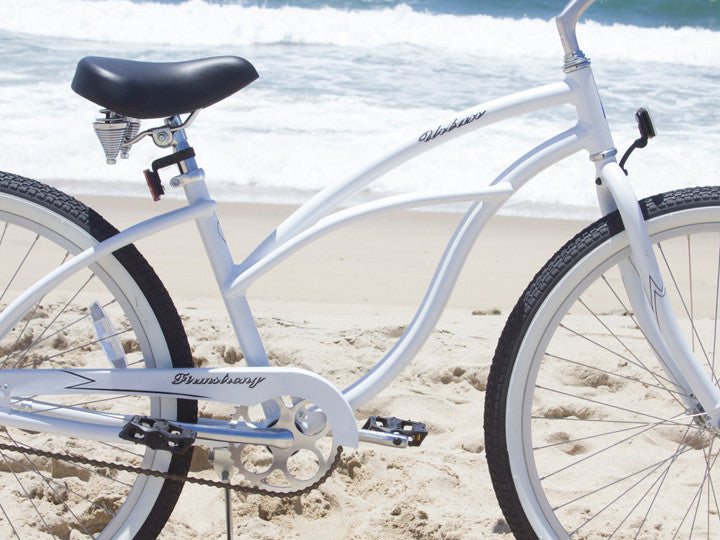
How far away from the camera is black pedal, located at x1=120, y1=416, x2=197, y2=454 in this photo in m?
1.72

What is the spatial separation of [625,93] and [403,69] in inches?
112

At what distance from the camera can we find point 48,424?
5.76 feet

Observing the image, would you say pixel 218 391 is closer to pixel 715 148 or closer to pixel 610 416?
pixel 610 416

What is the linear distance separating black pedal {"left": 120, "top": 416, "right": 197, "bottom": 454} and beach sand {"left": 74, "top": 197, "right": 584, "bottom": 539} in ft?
1.47

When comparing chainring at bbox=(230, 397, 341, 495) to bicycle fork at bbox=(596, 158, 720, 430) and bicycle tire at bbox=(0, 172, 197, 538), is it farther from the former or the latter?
bicycle fork at bbox=(596, 158, 720, 430)

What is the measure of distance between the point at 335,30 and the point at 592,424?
11347mm

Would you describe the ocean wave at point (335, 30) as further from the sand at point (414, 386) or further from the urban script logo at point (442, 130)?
the urban script logo at point (442, 130)

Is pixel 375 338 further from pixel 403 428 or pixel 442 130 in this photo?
pixel 442 130

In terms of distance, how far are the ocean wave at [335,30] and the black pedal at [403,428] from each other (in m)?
10.5

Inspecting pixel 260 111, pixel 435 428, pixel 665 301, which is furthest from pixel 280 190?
pixel 665 301

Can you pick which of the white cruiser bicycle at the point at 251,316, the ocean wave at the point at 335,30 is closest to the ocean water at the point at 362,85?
the ocean wave at the point at 335,30

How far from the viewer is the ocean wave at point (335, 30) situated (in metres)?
11.9

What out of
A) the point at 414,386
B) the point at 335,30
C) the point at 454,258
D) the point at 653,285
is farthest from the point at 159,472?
the point at 335,30

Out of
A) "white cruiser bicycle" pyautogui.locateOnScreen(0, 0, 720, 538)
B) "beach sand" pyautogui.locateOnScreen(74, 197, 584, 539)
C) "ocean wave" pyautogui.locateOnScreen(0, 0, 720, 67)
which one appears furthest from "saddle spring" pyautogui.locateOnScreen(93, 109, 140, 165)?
"ocean wave" pyautogui.locateOnScreen(0, 0, 720, 67)
